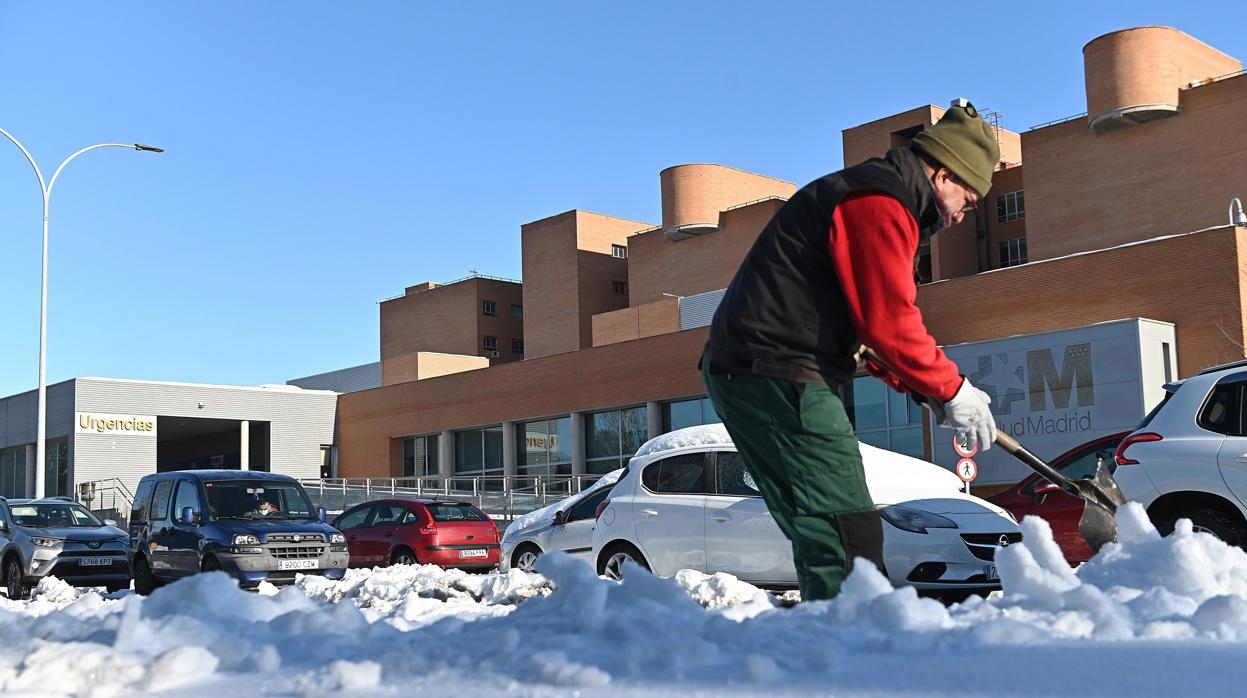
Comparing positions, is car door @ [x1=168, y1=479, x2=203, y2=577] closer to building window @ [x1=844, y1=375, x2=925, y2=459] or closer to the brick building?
building window @ [x1=844, y1=375, x2=925, y2=459]

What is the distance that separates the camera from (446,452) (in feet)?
184

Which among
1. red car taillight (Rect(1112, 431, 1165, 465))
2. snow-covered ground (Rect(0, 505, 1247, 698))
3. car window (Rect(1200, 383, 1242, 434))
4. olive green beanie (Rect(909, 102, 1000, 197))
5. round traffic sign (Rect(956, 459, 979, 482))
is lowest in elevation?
snow-covered ground (Rect(0, 505, 1247, 698))

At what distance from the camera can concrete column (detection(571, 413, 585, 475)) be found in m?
49.7

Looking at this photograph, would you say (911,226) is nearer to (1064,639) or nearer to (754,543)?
(1064,639)

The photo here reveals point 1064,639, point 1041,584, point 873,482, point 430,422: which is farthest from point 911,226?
point 430,422

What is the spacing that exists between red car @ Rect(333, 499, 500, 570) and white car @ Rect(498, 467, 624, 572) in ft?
14.4

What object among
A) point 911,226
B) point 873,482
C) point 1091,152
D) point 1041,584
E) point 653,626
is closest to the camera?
point 653,626

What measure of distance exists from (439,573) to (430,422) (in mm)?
45638

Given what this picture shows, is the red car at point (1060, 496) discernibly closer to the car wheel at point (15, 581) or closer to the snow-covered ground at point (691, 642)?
the snow-covered ground at point (691, 642)

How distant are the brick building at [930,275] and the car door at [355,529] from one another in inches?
796

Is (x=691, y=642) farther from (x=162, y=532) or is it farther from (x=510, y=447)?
(x=510, y=447)

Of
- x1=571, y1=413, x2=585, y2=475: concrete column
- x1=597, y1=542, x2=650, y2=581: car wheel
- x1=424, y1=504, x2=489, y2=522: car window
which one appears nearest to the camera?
x1=597, y1=542, x2=650, y2=581: car wheel

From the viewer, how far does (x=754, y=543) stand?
11352 millimetres

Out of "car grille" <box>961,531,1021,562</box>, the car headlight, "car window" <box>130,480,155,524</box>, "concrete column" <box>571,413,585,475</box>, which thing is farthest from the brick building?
"car window" <box>130,480,155,524</box>
